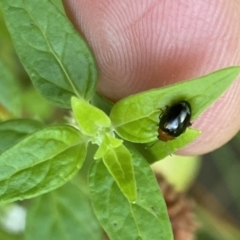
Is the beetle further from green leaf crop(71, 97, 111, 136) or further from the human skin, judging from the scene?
the human skin

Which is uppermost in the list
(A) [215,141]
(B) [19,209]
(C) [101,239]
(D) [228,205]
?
(A) [215,141]

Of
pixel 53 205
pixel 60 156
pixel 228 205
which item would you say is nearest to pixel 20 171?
pixel 60 156

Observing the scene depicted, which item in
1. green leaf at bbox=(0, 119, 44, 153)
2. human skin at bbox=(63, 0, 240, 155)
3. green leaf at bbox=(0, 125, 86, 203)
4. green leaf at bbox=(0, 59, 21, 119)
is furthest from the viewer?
green leaf at bbox=(0, 59, 21, 119)

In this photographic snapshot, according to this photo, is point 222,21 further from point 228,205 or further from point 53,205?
point 228,205

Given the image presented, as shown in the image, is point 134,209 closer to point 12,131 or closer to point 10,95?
point 12,131

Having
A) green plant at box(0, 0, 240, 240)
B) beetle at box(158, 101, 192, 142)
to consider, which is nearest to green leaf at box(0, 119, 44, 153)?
green plant at box(0, 0, 240, 240)

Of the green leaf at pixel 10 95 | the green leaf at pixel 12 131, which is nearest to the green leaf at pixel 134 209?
the green leaf at pixel 12 131

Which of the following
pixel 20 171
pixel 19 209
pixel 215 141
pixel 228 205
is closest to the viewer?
pixel 20 171
